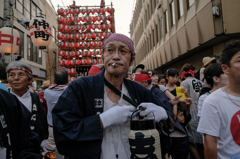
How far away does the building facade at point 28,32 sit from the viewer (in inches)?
507

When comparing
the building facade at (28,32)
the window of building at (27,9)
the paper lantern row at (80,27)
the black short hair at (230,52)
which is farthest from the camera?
A: the paper lantern row at (80,27)

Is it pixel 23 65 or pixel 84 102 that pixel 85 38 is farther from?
pixel 84 102

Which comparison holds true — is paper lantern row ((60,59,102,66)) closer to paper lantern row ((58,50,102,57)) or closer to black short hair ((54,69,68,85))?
paper lantern row ((58,50,102,57))

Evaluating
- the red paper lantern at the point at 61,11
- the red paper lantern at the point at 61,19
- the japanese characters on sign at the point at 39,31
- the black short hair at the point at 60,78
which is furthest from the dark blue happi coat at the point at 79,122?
the red paper lantern at the point at 61,11

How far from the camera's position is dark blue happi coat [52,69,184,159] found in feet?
4.40

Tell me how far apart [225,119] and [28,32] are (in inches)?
755

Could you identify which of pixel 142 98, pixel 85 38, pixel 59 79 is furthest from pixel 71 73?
pixel 142 98

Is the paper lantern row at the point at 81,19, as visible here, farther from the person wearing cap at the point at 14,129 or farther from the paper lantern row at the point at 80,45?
the person wearing cap at the point at 14,129

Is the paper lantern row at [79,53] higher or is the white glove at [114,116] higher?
the paper lantern row at [79,53]

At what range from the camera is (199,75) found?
551 centimetres

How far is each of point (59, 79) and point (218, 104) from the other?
134 inches

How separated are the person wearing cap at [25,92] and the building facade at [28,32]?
30.0ft

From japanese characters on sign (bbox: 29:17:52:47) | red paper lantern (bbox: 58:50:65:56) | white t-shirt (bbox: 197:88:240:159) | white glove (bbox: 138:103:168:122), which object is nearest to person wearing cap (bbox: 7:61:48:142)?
white glove (bbox: 138:103:168:122)

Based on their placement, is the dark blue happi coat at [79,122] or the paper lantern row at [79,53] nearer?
the dark blue happi coat at [79,122]
